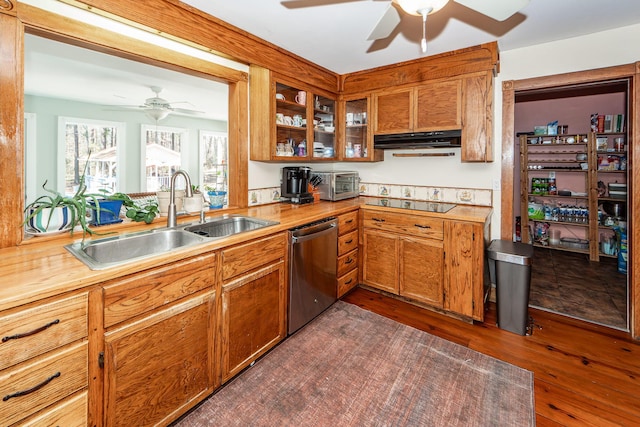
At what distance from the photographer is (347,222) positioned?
2.95 meters

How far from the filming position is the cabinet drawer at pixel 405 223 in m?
2.66

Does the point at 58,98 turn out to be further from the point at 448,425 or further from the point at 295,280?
the point at 448,425

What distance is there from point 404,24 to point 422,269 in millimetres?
1996

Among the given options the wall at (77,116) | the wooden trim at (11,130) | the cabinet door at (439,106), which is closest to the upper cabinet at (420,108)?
the cabinet door at (439,106)

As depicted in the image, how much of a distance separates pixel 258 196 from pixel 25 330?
2.11 meters

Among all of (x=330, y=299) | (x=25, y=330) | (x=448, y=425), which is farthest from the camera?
(x=330, y=299)

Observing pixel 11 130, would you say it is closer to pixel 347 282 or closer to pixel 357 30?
pixel 357 30

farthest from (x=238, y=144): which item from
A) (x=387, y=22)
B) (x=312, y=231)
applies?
(x=387, y=22)

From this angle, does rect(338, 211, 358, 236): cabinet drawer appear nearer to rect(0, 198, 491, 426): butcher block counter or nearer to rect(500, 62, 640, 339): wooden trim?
rect(0, 198, 491, 426): butcher block counter

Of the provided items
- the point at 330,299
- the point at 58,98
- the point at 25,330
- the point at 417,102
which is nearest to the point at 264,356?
the point at 330,299

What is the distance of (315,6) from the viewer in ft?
6.67

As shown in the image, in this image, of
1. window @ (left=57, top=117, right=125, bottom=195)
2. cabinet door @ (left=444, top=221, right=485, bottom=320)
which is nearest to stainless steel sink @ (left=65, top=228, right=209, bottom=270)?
cabinet door @ (left=444, top=221, right=485, bottom=320)

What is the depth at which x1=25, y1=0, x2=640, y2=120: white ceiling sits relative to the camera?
207cm

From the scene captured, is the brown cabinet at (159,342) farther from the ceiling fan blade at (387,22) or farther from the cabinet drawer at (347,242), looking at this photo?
the ceiling fan blade at (387,22)
